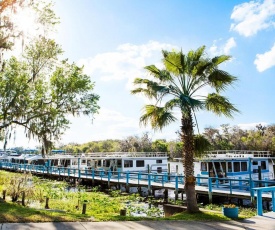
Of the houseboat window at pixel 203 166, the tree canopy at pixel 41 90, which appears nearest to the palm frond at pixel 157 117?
the tree canopy at pixel 41 90

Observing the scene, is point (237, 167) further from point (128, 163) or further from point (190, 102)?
point (190, 102)

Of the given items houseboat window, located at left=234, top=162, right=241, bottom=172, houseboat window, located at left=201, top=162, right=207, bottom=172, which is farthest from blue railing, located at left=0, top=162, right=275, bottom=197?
houseboat window, located at left=201, top=162, right=207, bottom=172

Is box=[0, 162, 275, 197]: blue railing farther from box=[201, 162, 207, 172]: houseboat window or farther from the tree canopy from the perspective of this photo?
the tree canopy

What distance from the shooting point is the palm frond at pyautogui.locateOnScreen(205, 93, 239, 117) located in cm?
1217

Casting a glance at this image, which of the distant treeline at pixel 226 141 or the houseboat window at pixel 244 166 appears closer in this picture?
the houseboat window at pixel 244 166

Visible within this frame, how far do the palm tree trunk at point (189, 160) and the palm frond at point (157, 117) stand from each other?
633mm

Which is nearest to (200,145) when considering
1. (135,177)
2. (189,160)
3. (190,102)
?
(189,160)

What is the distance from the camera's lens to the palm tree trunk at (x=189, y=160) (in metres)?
12.2

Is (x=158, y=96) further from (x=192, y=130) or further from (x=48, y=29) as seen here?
(x=48, y=29)

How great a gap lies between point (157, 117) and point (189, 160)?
230cm

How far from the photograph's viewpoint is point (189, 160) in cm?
1231

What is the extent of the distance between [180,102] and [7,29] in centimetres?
966

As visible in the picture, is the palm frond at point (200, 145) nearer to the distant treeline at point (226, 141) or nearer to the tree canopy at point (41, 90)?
the tree canopy at point (41, 90)

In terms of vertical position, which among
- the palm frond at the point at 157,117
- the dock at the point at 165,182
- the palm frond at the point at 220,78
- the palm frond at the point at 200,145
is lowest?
the dock at the point at 165,182
